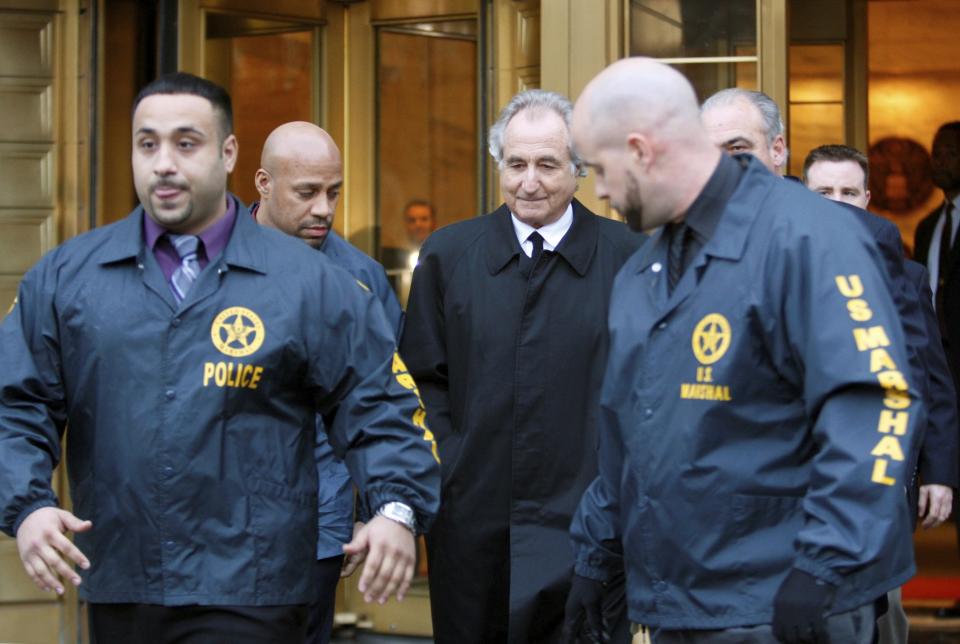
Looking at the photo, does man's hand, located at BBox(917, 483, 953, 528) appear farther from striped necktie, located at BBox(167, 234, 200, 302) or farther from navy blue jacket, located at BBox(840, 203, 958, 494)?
striped necktie, located at BBox(167, 234, 200, 302)

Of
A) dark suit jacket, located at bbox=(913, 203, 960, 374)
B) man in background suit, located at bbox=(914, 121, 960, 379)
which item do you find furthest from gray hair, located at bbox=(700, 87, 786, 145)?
dark suit jacket, located at bbox=(913, 203, 960, 374)

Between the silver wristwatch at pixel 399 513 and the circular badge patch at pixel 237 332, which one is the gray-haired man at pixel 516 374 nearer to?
the silver wristwatch at pixel 399 513

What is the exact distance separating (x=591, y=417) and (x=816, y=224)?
1.81 m

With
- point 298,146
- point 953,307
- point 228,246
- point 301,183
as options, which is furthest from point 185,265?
point 953,307

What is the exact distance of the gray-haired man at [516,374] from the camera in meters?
5.29

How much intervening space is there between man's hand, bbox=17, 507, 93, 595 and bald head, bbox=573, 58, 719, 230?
1.42 metres

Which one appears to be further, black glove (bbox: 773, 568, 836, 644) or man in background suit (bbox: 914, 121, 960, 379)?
man in background suit (bbox: 914, 121, 960, 379)

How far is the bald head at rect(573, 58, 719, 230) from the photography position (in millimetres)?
3684

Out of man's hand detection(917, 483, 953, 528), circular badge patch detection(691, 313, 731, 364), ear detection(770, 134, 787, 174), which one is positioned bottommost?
man's hand detection(917, 483, 953, 528)

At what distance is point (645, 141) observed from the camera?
12.1 ft

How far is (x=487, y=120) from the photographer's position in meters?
7.63

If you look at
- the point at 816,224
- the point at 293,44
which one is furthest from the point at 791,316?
the point at 293,44

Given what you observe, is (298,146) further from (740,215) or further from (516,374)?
(740,215)

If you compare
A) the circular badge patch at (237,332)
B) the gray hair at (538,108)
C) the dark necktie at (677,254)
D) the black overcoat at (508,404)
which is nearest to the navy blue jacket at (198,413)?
the circular badge patch at (237,332)
